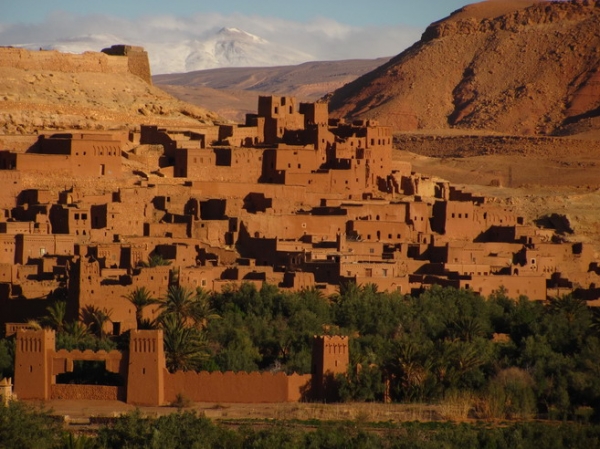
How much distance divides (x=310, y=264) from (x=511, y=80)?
A: 4834cm

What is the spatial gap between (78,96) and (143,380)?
90.4 ft

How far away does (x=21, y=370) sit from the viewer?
50312mm

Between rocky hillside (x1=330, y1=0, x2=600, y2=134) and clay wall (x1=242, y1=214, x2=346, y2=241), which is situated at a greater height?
rocky hillside (x1=330, y1=0, x2=600, y2=134)

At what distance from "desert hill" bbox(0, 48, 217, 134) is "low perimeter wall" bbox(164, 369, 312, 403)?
2182cm

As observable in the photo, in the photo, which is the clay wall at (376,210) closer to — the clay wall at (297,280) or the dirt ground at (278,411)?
the clay wall at (297,280)

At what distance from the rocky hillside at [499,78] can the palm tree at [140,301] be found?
47.8 meters

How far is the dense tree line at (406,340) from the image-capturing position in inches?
2010

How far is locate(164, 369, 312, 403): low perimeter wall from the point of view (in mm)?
50125

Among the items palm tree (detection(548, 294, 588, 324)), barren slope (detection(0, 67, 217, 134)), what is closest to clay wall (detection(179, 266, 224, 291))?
palm tree (detection(548, 294, 588, 324))

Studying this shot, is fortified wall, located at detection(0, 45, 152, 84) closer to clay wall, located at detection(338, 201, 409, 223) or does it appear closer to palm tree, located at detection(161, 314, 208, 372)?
clay wall, located at detection(338, 201, 409, 223)

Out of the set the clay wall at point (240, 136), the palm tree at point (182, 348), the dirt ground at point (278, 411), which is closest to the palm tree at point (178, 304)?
the palm tree at point (182, 348)

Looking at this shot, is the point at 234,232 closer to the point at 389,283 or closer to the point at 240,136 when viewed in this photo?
the point at 389,283

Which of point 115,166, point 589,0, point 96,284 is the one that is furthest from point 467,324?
point 589,0

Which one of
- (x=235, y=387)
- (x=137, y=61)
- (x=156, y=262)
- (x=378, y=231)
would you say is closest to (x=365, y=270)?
(x=378, y=231)
